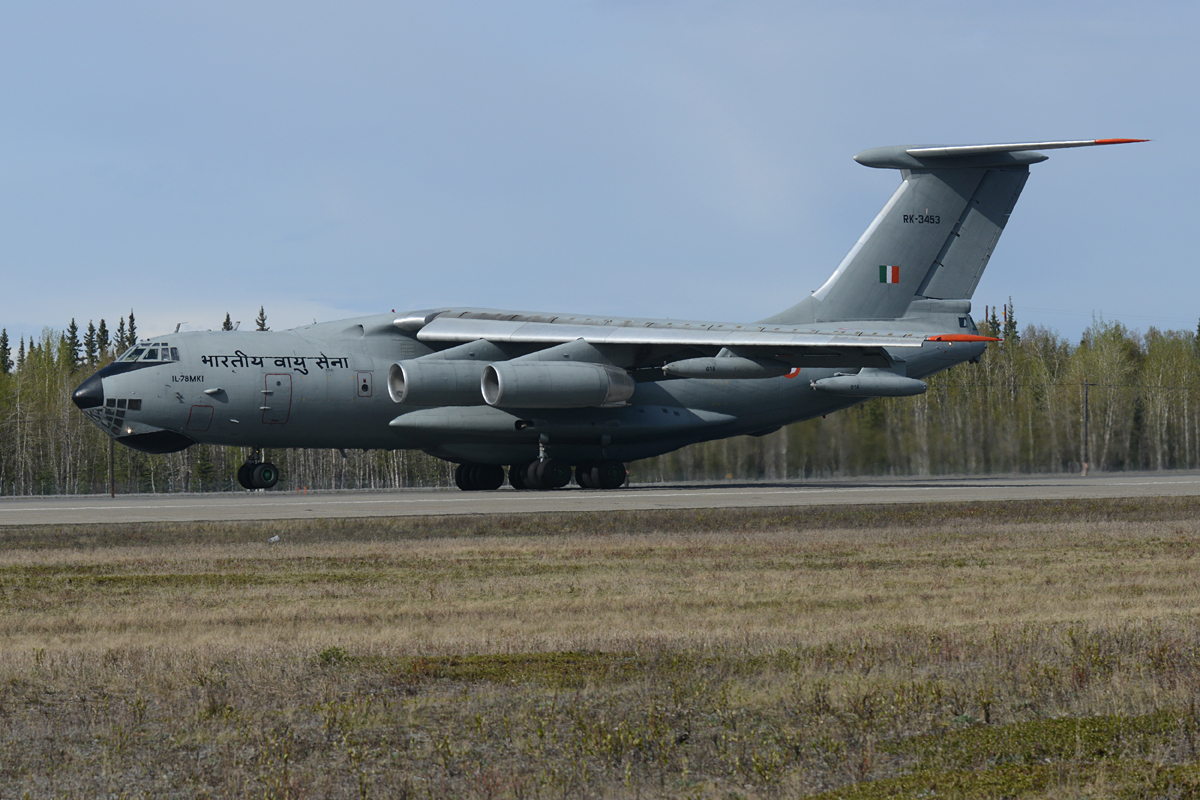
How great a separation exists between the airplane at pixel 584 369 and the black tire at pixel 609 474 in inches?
1.5

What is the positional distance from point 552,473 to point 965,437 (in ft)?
35.9

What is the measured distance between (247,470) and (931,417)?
55.6 ft

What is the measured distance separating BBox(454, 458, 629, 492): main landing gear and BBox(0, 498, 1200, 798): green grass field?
1424 centimetres

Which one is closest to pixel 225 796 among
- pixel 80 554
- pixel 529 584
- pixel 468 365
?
pixel 529 584

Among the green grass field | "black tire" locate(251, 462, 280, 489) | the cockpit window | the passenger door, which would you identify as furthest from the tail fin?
the green grass field

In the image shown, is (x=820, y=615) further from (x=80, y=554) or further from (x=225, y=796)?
(x=80, y=554)

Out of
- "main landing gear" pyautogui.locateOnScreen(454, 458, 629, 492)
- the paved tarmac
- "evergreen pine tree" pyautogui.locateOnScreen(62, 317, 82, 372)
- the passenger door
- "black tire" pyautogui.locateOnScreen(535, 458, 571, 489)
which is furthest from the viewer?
"evergreen pine tree" pyautogui.locateOnScreen(62, 317, 82, 372)

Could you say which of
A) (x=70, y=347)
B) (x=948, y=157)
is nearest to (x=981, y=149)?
(x=948, y=157)

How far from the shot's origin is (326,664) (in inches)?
297

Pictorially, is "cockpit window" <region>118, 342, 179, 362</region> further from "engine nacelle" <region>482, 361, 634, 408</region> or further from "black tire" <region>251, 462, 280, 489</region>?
"engine nacelle" <region>482, 361, 634, 408</region>

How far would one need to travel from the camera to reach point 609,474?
29.5 meters

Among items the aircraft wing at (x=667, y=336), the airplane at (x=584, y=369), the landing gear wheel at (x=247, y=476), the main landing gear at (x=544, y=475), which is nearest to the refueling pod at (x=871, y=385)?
the airplane at (x=584, y=369)

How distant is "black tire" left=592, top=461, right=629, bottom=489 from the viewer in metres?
29.5

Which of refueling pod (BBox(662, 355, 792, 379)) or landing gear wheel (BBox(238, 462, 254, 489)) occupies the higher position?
refueling pod (BBox(662, 355, 792, 379))
